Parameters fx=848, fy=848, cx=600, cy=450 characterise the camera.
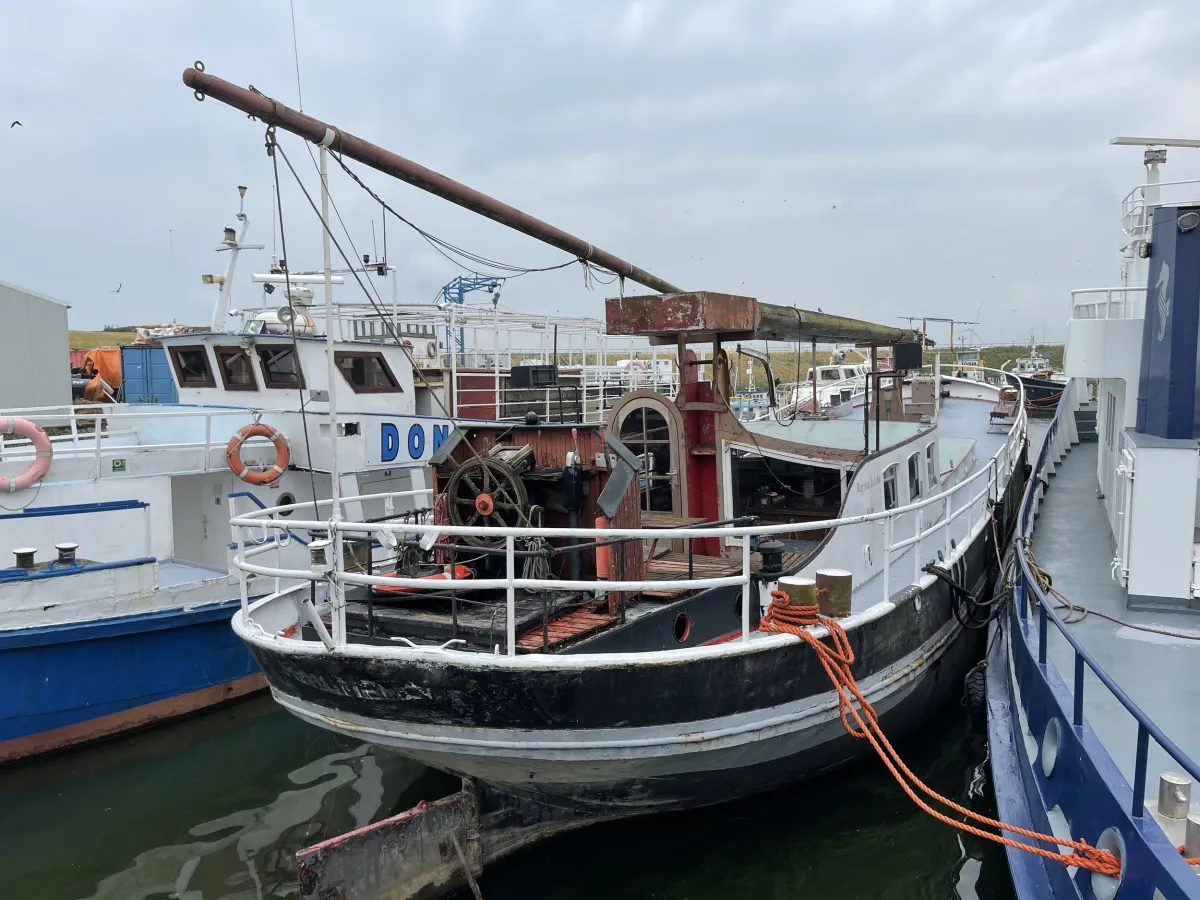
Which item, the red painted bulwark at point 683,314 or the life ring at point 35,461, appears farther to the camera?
the life ring at point 35,461

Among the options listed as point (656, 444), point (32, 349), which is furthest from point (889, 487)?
point (32, 349)

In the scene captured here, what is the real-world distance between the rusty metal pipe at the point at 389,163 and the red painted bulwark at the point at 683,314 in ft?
8.51

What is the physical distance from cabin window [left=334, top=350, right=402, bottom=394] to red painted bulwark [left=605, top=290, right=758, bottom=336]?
24.1ft

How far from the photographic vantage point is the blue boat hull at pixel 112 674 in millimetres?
9336

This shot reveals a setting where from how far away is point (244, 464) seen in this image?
12.3m

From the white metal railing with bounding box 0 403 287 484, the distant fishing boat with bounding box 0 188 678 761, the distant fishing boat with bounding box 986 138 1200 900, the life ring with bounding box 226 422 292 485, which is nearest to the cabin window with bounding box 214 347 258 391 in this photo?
the distant fishing boat with bounding box 0 188 678 761

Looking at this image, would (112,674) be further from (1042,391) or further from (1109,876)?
(1042,391)

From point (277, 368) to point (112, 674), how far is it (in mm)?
5611

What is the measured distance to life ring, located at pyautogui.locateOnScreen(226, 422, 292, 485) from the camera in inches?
478

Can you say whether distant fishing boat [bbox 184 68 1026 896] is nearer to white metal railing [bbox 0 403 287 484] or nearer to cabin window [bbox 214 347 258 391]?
white metal railing [bbox 0 403 287 484]

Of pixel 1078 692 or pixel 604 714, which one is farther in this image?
pixel 604 714

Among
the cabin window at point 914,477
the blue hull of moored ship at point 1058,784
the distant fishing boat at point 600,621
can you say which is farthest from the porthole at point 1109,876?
the cabin window at point 914,477

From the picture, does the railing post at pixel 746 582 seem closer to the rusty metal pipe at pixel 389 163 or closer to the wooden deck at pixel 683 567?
the wooden deck at pixel 683 567

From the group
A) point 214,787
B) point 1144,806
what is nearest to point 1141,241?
point 1144,806
